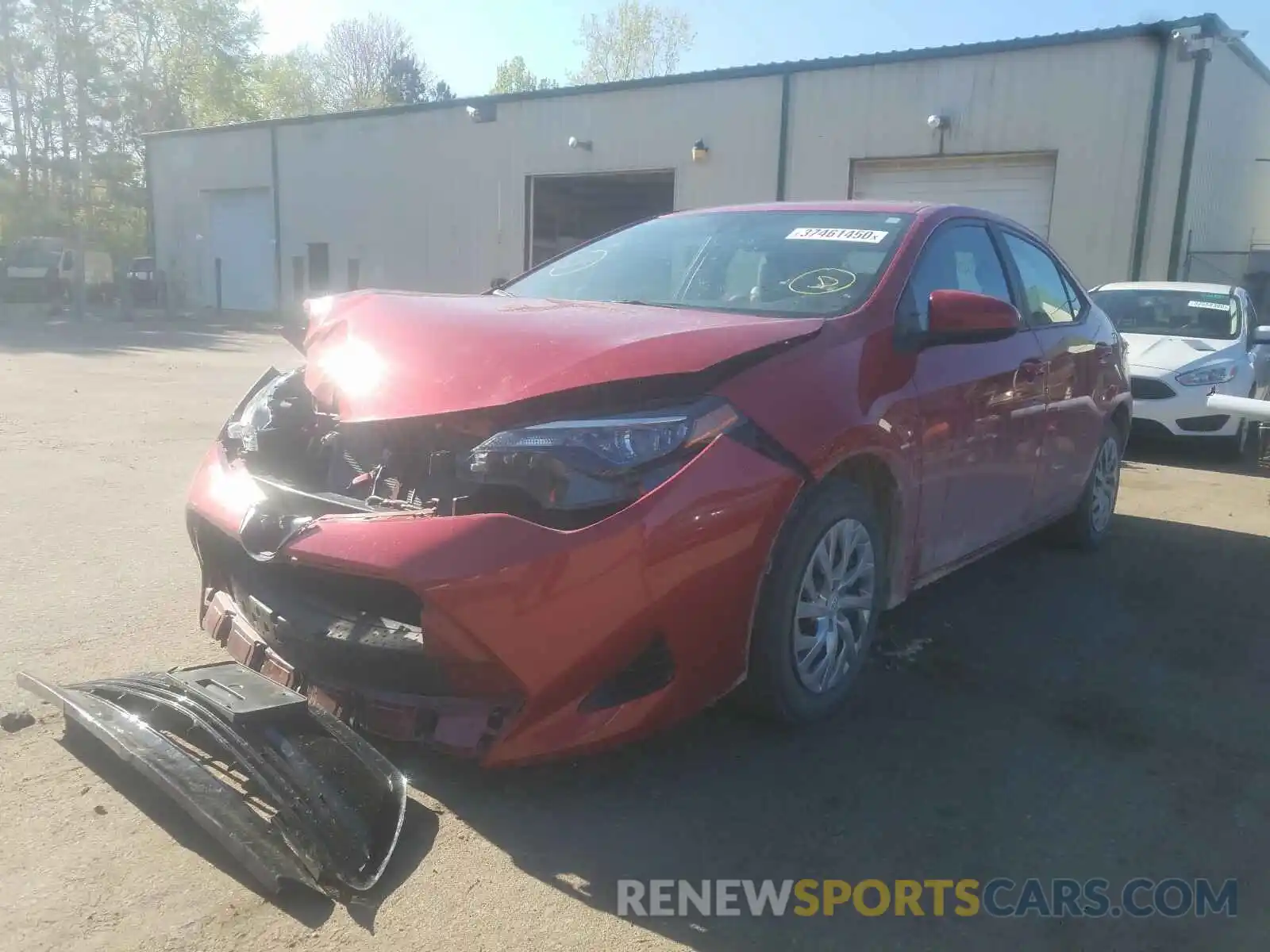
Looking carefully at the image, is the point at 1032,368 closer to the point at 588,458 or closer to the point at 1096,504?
the point at 1096,504

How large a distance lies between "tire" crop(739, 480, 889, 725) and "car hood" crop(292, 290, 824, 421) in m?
0.53

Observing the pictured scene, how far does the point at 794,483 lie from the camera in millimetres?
2834

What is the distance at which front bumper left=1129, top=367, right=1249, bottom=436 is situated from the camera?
857 centimetres

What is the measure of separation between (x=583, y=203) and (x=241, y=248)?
36.2 feet

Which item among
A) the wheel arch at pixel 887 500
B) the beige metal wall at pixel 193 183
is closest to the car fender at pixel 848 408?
the wheel arch at pixel 887 500

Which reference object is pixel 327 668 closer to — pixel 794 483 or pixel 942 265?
pixel 794 483

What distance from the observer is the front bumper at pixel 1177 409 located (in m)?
8.57

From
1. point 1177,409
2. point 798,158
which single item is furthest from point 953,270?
point 798,158

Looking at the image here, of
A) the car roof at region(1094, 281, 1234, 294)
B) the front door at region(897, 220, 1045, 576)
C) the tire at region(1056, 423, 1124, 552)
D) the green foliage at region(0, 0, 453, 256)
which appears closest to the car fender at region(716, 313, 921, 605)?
the front door at region(897, 220, 1045, 576)

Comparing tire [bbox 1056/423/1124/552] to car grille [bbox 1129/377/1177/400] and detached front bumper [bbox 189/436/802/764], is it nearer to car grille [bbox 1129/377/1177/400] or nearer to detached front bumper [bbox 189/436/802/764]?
detached front bumper [bbox 189/436/802/764]

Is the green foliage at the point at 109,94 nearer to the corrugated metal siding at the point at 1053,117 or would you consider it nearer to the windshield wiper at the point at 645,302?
the corrugated metal siding at the point at 1053,117

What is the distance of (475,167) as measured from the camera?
72.3ft

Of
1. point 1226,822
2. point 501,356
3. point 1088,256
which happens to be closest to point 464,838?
point 501,356
